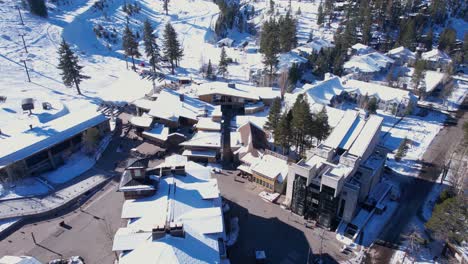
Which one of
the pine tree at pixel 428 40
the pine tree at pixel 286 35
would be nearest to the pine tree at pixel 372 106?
the pine tree at pixel 286 35

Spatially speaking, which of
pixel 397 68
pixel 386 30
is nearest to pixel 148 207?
pixel 397 68

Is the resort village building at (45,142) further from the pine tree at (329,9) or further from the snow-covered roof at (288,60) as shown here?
the pine tree at (329,9)

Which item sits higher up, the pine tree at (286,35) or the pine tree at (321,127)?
the pine tree at (286,35)

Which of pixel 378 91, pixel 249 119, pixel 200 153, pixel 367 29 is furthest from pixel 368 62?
pixel 200 153

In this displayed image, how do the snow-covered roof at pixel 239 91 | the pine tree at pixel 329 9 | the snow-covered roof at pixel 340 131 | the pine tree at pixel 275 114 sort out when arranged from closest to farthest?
1. the snow-covered roof at pixel 340 131
2. the pine tree at pixel 275 114
3. the snow-covered roof at pixel 239 91
4. the pine tree at pixel 329 9

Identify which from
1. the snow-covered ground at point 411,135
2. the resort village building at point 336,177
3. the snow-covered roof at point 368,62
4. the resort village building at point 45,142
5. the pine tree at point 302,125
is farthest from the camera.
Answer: the snow-covered roof at point 368,62

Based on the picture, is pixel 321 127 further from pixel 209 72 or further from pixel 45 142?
pixel 45 142
